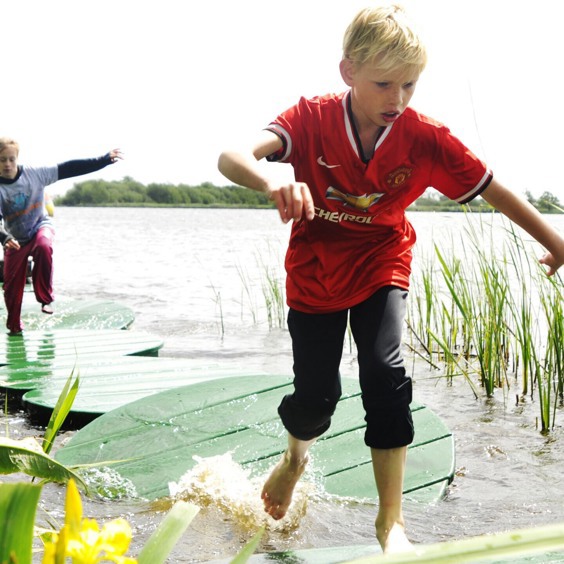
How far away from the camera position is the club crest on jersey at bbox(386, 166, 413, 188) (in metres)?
2.51

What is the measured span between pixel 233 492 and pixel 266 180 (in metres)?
1.70

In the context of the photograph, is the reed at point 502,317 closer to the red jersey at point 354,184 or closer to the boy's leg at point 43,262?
the red jersey at point 354,184

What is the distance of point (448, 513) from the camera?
10.8 ft

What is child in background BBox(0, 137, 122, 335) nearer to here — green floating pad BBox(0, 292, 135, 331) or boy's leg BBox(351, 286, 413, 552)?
green floating pad BBox(0, 292, 135, 331)

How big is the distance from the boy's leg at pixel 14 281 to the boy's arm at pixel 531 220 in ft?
16.8

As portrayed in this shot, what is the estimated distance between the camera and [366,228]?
252 cm

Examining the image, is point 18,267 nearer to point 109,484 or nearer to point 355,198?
point 109,484

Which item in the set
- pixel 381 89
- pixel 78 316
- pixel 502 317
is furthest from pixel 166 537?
pixel 78 316

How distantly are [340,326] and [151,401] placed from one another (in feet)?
6.01

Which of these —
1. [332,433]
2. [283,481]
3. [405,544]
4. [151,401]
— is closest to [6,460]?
[405,544]

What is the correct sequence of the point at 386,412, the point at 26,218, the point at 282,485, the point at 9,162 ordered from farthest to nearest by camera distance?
the point at 26,218
the point at 9,162
the point at 282,485
the point at 386,412

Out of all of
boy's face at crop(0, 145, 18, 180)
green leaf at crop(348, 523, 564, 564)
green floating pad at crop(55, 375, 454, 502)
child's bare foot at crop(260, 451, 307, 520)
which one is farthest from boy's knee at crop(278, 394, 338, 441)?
boy's face at crop(0, 145, 18, 180)

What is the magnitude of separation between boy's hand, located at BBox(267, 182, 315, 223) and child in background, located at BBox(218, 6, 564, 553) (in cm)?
64

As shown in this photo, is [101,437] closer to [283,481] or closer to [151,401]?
[151,401]
